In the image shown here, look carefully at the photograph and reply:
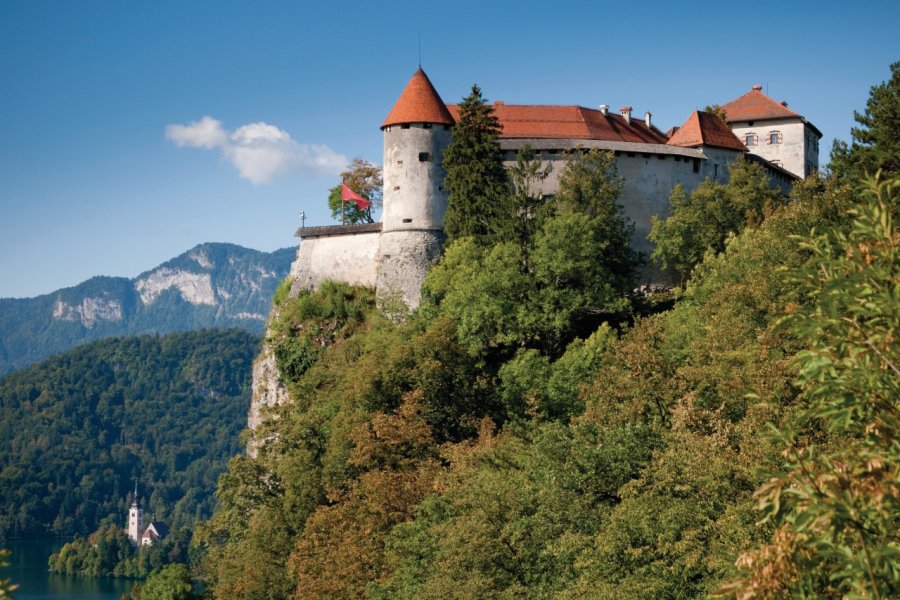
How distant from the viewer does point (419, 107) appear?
52.6m

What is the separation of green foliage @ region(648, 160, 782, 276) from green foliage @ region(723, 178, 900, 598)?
37419 millimetres

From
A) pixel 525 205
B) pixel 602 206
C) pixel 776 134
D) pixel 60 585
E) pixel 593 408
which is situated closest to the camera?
pixel 593 408

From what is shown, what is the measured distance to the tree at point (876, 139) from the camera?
134ft

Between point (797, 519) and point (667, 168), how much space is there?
44366 mm

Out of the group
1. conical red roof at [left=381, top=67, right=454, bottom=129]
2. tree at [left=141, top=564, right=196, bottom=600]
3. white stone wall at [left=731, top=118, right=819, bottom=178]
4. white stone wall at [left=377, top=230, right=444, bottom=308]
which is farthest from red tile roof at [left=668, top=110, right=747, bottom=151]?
tree at [left=141, top=564, right=196, bottom=600]

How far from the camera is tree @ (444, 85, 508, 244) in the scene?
50438 mm

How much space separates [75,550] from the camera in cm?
18575

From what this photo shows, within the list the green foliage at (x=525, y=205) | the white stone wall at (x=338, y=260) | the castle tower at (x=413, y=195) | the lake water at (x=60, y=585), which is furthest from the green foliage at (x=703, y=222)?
the lake water at (x=60, y=585)

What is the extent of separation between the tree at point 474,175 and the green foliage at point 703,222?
6.73 meters

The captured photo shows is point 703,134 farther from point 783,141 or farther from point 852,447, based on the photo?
point 852,447

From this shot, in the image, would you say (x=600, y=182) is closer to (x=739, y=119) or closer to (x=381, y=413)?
(x=381, y=413)

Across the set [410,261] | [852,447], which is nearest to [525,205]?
[410,261]

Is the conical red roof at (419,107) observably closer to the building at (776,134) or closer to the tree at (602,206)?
the tree at (602,206)

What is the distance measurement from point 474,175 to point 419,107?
4332 mm
